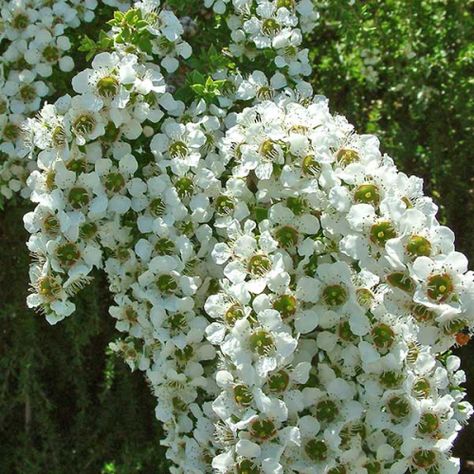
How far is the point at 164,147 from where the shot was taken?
186cm

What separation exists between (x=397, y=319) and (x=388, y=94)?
1.82 m

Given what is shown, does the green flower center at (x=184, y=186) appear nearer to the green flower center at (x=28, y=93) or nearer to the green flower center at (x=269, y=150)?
the green flower center at (x=269, y=150)

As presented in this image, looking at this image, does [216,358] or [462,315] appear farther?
[216,358]

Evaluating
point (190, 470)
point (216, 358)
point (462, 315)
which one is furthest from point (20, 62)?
point (462, 315)

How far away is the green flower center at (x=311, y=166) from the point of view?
166cm

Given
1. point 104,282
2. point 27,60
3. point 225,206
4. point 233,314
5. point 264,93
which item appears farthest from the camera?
point 104,282

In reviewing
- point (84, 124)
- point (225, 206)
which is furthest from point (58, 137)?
point (225, 206)

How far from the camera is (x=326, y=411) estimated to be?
157 centimetres

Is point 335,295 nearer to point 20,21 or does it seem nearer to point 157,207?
point 157,207

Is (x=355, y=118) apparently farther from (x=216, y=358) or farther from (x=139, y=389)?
(x=216, y=358)

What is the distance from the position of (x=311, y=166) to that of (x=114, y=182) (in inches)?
16.4

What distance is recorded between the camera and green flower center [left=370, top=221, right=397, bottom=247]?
1.53 metres

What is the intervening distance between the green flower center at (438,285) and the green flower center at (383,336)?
0.11m

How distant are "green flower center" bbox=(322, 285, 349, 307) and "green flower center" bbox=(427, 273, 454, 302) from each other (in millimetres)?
173
